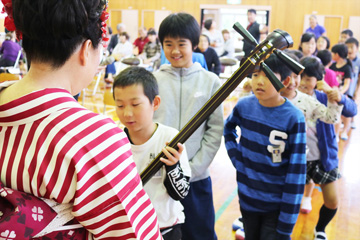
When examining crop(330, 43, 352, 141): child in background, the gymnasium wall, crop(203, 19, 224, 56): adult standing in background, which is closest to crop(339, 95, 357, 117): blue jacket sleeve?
crop(330, 43, 352, 141): child in background

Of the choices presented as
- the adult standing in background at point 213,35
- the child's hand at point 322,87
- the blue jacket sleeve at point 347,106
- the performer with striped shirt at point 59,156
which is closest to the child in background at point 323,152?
the blue jacket sleeve at point 347,106

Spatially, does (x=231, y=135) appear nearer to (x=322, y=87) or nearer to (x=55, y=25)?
(x=322, y=87)

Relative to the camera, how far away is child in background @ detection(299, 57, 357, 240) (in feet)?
8.43

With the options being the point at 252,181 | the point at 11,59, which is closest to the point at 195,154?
the point at 252,181

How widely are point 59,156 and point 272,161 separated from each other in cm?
137

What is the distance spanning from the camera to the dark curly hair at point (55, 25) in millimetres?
713

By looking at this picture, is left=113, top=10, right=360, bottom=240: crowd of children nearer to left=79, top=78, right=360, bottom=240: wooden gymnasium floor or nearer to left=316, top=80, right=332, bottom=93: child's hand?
left=316, top=80, right=332, bottom=93: child's hand

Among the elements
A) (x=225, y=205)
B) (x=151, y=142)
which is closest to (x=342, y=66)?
(x=225, y=205)

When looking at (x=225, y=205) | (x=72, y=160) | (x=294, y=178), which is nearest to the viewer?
(x=72, y=160)

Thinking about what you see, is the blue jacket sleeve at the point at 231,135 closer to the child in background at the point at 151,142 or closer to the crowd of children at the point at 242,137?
the crowd of children at the point at 242,137

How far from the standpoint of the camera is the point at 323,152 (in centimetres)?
258

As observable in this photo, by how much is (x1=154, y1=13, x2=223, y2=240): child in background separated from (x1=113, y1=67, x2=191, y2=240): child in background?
29 cm

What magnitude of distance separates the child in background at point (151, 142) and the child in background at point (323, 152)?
4.54 feet

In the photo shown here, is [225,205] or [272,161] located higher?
[272,161]
